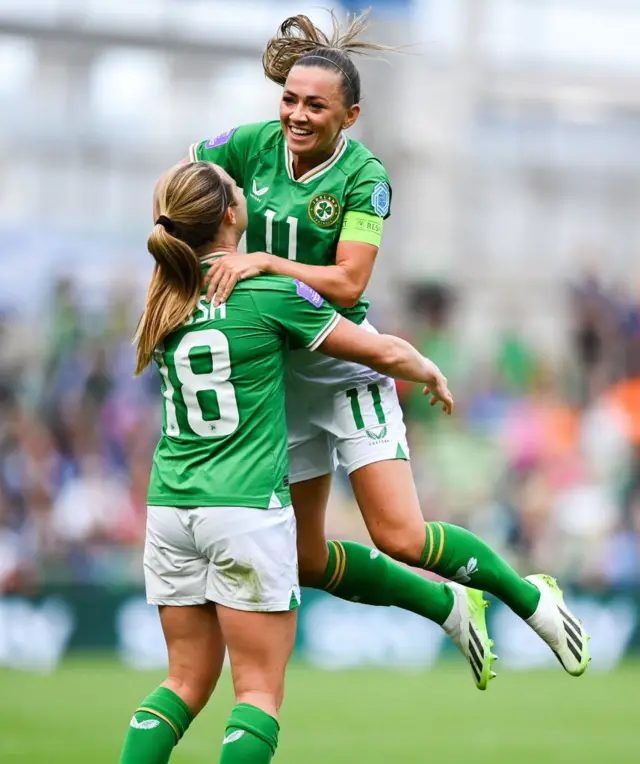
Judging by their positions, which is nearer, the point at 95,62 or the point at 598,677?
the point at 598,677

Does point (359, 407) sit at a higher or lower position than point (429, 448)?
higher

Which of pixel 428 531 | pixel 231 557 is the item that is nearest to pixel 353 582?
pixel 428 531

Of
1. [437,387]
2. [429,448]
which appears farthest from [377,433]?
[429,448]

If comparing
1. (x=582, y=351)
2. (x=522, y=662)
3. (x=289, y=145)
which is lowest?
(x=522, y=662)

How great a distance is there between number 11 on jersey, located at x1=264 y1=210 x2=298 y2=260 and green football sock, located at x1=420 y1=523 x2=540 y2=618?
40.8 inches

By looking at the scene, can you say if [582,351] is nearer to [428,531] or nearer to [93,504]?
[93,504]

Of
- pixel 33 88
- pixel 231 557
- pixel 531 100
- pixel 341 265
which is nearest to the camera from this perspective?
pixel 231 557

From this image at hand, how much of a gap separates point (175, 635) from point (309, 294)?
45.3 inches

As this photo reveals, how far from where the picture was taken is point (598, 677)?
1098 cm

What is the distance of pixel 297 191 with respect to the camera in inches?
200

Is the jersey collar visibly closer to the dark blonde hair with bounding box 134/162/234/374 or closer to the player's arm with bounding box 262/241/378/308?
the player's arm with bounding box 262/241/378/308

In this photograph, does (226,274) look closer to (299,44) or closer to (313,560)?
(299,44)

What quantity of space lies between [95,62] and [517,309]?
543cm

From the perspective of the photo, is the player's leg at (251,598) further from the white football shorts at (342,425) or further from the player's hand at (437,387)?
the player's hand at (437,387)
